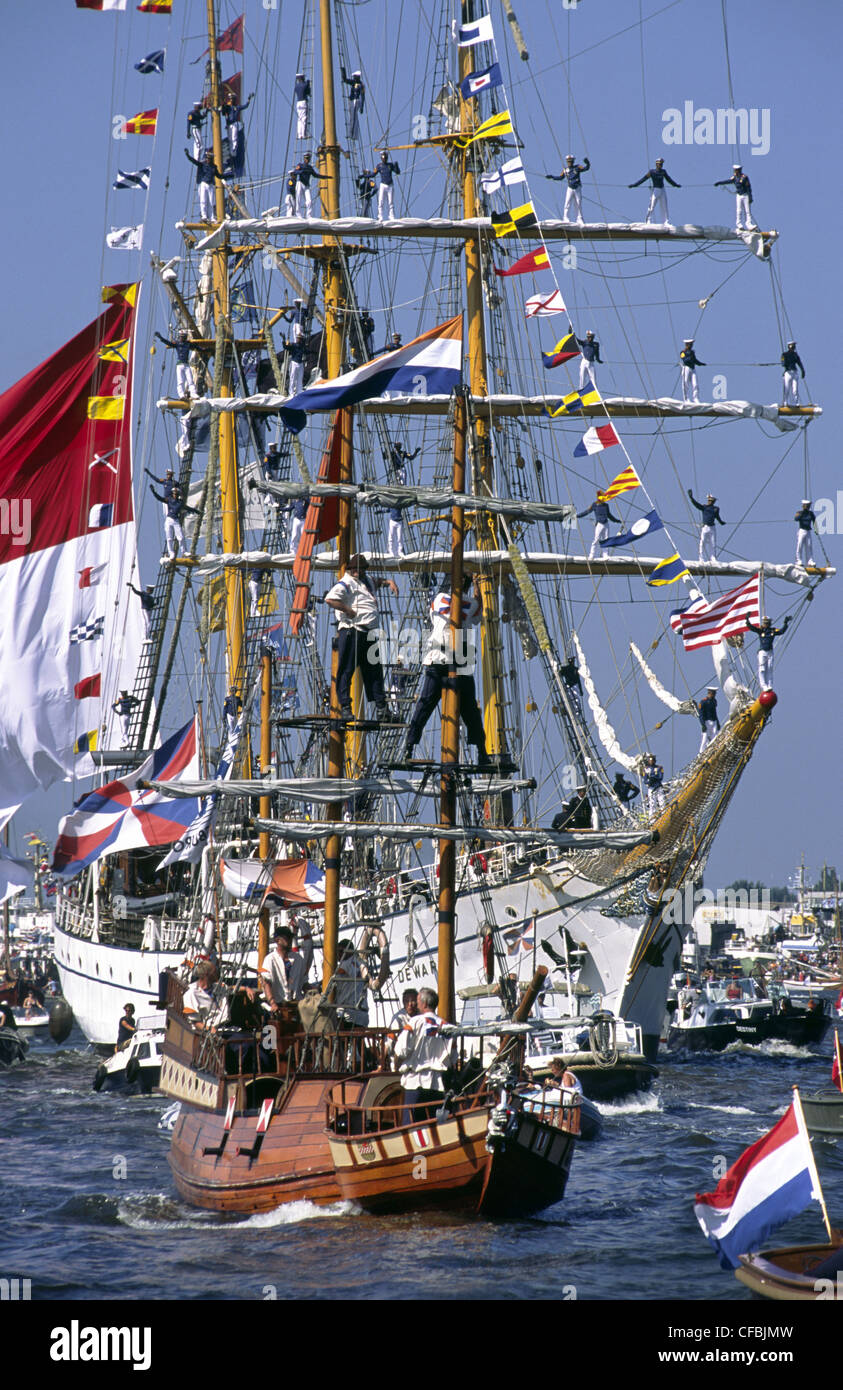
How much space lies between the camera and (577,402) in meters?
35.1

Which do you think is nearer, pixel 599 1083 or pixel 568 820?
pixel 599 1083

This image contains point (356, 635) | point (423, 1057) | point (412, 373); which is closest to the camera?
point (423, 1057)

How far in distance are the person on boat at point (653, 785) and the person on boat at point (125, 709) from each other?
1314cm

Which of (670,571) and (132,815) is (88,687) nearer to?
(132,815)

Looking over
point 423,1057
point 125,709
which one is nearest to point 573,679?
point 125,709

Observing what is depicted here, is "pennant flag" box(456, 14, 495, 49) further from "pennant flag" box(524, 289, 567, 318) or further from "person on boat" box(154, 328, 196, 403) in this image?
"person on boat" box(154, 328, 196, 403)

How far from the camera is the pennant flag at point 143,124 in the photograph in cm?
4203

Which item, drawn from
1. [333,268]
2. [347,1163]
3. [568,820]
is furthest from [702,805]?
[347,1163]

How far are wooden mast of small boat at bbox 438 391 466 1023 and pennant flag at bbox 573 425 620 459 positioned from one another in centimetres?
898

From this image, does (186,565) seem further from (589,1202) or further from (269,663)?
(589,1202)

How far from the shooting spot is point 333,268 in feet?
108

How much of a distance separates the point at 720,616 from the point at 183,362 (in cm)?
2161
